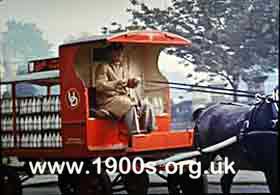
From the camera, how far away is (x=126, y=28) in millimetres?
4539

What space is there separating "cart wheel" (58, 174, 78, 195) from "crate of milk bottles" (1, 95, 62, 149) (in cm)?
20

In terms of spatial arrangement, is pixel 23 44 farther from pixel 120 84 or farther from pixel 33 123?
pixel 120 84

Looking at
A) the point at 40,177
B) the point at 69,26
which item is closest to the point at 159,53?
the point at 69,26

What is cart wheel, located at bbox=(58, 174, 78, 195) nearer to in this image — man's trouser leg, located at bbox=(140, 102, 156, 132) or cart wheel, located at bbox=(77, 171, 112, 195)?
cart wheel, located at bbox=(77, 171, 112, 195)

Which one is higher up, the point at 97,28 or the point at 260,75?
the point at 97,28

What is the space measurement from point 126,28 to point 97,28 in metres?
0.19

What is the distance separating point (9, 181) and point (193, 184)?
4.05 feet

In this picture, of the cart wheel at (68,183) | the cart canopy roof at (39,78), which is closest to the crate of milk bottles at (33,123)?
the cart canopy roof at (39,78)

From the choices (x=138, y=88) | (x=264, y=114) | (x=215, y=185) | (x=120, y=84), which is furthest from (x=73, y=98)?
(x=264, y=114)

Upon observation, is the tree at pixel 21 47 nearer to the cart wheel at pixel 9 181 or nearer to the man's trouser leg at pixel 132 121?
the cart wheel at pixel 9 181

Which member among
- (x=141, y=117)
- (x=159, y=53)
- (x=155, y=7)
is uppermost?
(x=155, y=7)

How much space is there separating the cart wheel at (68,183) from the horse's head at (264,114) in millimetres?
1164

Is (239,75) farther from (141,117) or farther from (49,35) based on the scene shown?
(49,35)

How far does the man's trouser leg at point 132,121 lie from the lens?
14.8 feet
